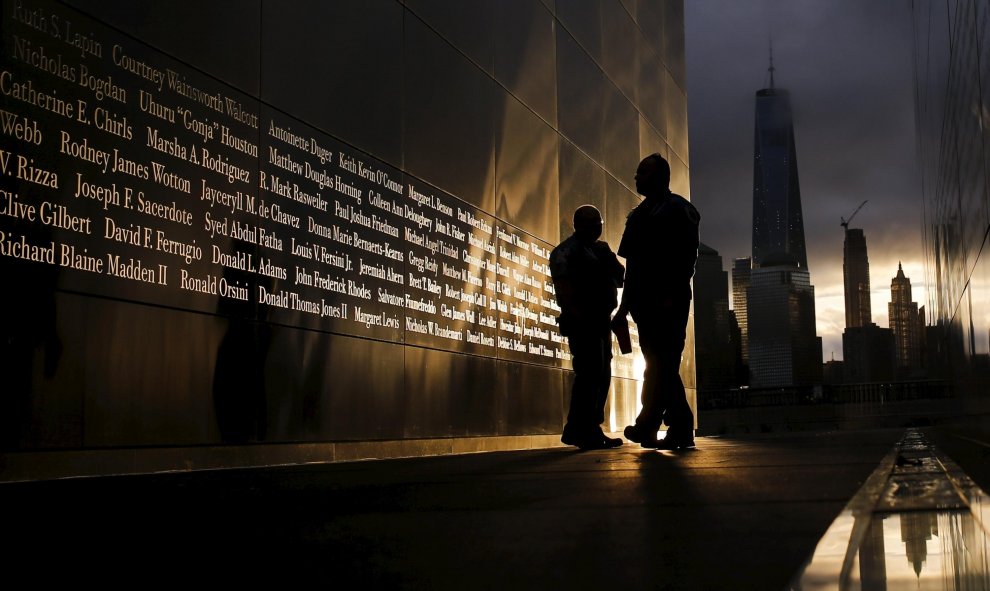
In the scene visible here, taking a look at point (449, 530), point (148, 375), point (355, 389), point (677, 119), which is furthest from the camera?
point (677, 119)

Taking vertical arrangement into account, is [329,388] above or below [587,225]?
below

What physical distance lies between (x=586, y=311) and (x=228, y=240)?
9.75ft

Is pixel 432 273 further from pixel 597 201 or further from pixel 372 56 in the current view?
pixel 597 201

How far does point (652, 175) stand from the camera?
25.6 feet

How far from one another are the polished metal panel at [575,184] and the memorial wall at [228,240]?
317 cm

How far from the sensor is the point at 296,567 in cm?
191

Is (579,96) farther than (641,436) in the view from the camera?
Yes

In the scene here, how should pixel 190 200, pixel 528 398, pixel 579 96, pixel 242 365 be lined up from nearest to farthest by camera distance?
pixel 190 200, pixel 242 365, pixel 528 398, pixel 579 96

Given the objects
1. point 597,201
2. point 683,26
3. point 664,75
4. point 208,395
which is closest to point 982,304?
point 208,395

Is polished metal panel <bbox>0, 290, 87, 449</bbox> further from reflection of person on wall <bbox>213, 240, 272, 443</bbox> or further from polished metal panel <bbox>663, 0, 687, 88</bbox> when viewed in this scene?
polished metal panel <bbox>663, 0, 687, 88</bbox>

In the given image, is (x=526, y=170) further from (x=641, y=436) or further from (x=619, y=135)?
(x=641, y=436)

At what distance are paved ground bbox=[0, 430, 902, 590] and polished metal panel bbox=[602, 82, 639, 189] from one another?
13.8 m

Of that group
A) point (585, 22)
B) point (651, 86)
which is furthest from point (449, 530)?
point (651, 86)

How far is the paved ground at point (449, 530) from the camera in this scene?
1784mm
